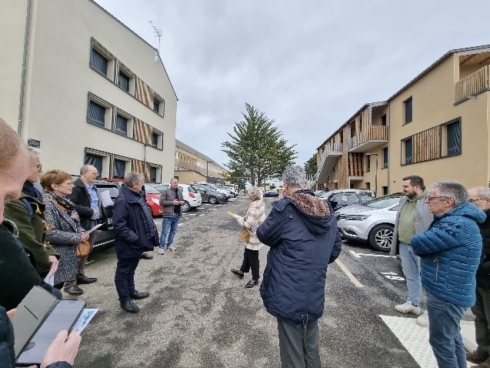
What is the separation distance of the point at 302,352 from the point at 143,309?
7.47 ft

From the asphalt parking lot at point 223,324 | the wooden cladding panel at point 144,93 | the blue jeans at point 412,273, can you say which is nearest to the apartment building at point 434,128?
Answer: the asphalt parking lot at point 223,324

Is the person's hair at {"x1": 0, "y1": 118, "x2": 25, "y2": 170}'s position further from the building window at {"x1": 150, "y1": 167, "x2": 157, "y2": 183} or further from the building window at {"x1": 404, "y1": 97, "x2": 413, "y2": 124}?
the building window at {"x1": 150, "y1": 167, "x2": 157, "y2": 183}

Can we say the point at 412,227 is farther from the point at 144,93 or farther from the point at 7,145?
the point at 144,93

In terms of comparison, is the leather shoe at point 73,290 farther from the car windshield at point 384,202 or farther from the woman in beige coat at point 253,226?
the car windshield at point 384,202

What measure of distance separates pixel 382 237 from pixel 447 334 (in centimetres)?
499

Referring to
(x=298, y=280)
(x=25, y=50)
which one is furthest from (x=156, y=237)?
(x=25, y=50)

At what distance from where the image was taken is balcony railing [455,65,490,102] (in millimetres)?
9937

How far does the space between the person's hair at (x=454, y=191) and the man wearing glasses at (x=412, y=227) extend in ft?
4.46

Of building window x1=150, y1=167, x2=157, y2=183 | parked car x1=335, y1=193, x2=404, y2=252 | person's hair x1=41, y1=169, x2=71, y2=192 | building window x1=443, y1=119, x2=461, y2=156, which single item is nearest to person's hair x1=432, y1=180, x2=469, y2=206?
person's hair x1=41, y1=169, x2=71, y2=192

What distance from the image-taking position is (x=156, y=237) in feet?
11.5

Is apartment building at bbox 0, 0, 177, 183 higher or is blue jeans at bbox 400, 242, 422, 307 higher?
apartment building at bbox 0, 0, 177, 183

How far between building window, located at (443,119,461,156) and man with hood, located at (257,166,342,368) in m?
13.4

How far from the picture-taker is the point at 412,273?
3.45 metres

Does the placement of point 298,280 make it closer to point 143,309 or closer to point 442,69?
point 143,309
